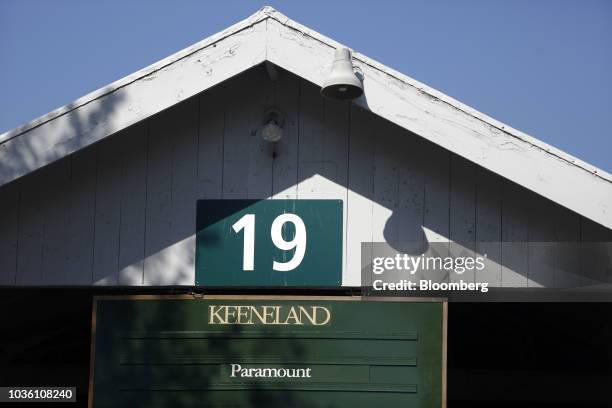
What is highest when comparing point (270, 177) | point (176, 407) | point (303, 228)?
point (270, 177)

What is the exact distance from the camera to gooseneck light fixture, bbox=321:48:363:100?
5509mm

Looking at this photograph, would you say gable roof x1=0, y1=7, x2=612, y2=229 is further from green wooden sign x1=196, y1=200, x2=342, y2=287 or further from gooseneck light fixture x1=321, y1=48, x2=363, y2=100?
green wooden sign x1=196, y1=200, x2=342, y2=287

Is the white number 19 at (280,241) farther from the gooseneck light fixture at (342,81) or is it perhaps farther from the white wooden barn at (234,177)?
the gooseneck light fixture at (342,81)

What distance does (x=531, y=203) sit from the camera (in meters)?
6.29

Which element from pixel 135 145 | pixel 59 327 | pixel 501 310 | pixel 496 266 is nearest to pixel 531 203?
pixel 496 266

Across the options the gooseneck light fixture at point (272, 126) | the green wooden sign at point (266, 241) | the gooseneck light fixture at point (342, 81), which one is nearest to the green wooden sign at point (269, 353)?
the green wooden sign at point (266, 241)

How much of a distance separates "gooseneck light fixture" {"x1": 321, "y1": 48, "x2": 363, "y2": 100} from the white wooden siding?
803mm

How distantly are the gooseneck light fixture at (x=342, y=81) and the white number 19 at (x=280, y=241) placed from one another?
1.15 m

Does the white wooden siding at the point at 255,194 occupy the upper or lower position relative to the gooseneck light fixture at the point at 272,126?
lower

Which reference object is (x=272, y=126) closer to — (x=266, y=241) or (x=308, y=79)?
(x=308, y=79)

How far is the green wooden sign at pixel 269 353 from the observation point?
632 centimetres

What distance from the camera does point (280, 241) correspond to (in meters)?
6.35

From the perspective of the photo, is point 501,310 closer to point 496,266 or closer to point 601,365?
point 601,365

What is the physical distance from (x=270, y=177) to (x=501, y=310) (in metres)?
6.16
